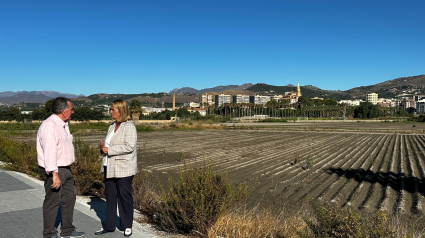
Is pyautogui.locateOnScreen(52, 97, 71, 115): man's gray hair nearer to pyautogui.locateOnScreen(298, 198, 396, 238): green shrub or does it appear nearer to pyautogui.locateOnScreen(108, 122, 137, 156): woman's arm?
pyautogui.locateOnScreen(108, 122, 137, 156): woman's arm

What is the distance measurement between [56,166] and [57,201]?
0.49 metres

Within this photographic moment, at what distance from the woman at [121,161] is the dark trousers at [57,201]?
0.41m

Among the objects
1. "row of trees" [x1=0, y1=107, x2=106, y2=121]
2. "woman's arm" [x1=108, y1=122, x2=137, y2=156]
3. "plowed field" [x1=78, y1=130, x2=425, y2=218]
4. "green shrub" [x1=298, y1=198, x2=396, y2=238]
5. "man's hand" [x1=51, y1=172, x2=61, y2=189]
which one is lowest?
"plowed field" [x1=78, y1=130, x2=425, y2=218]

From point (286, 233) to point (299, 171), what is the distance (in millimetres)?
8810

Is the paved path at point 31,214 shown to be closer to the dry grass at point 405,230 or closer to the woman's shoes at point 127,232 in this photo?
the woman's shoes at point 127,232

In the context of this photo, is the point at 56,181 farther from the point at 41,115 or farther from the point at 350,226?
the point at 41,115

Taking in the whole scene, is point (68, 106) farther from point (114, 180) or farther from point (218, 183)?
point (218, 183)

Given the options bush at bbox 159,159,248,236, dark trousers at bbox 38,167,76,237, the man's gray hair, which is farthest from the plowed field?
the man's gray hair

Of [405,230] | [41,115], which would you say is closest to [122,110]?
[405,230]

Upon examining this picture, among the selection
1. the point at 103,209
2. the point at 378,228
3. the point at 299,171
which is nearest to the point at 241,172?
the point at 299,171

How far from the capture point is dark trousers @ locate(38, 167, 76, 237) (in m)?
4.02

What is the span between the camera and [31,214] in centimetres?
510

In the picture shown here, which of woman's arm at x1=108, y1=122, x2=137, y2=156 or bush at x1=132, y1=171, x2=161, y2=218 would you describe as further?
bush at x1=132, y1=171, x2=161, y2=218

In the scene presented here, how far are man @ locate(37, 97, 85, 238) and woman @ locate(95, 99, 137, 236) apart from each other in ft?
1.35
